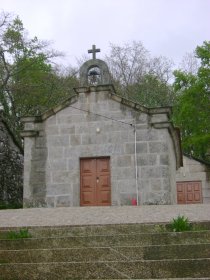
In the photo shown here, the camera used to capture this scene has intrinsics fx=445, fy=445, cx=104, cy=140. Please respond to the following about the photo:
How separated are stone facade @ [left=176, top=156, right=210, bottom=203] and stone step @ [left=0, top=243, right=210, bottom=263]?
757 inches

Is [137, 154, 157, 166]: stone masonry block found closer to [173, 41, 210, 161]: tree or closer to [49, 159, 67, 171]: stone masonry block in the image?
[49, 159, 67, 171]: stone masonry block

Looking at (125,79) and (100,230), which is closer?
(100,230)

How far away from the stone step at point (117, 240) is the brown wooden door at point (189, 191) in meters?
18.3

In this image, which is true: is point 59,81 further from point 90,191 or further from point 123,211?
point 123,211

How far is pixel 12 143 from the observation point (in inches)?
835

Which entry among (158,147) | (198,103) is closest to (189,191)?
(198,103)

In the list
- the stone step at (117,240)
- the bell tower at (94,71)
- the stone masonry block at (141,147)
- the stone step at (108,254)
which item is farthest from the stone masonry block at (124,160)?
the stone step at (108,254)

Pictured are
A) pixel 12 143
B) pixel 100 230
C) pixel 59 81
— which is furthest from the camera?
pixel 59 81

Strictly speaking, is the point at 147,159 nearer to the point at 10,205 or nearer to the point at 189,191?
the point at 10,205

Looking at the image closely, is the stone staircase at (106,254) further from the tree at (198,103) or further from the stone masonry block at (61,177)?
the tree at (198,103)

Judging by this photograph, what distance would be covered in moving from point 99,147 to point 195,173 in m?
11.0

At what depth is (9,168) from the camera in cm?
2077

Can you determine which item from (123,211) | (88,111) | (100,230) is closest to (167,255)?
(100,230)

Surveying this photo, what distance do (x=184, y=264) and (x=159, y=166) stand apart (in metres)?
9.75
